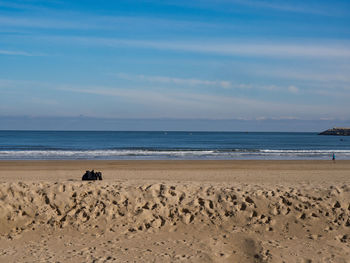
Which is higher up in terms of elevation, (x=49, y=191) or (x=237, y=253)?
(x=49, y=191)

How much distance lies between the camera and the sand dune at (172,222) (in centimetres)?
711

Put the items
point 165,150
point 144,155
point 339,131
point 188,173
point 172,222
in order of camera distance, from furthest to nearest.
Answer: point 339,131
point 165,150
point 144,155
point 188,173
point 172,222

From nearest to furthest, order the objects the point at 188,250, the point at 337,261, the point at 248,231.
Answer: the point at 337,261 < the point at 188,250 < the point at 248,231

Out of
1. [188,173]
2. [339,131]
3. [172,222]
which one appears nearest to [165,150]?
[188,173]

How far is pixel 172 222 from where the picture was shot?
8227 mm

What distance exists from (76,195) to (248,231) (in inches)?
162

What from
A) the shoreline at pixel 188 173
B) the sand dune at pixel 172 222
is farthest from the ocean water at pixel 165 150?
the sand dune at pixel 172 222

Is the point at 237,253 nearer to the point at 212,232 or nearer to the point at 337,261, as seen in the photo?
the point at 212,232

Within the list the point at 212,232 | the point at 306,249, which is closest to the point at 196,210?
the point at 212,232

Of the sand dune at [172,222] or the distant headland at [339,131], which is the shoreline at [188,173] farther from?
the distant headland at [339,131]

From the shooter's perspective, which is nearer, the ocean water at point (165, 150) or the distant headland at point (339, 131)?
the ocean water at point (165, 150)

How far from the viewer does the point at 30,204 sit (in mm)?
8539

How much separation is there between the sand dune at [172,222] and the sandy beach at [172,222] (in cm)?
2

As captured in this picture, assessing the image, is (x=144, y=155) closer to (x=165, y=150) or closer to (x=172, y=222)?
(x=165, y=150)
